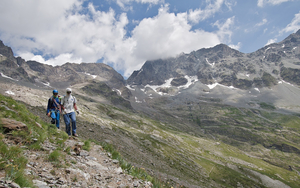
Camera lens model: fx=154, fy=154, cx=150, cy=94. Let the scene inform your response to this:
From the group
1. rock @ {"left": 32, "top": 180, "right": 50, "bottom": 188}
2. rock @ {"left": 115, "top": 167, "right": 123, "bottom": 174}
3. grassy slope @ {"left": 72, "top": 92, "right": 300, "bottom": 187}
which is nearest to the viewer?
rock @ {"left": 32, "top": 180, "right": 50, "bottom": 188}

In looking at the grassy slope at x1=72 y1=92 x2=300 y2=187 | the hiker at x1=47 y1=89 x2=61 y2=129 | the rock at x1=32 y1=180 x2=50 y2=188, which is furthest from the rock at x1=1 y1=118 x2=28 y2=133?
Answer: the grassy slope at x1=72 y1=92 x2=300 y2=187

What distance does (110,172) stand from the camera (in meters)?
10.3

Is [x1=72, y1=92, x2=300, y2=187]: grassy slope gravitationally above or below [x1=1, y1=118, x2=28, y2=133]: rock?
below

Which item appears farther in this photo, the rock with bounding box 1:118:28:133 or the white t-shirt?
the white t-shirt

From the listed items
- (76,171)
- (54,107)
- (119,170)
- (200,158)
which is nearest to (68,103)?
(54,107)

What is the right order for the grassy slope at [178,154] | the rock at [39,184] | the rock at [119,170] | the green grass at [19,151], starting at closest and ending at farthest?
the green grass at [19,151], the rock at [39,184], the rock at [119,170], the grassy slope at [178,154]

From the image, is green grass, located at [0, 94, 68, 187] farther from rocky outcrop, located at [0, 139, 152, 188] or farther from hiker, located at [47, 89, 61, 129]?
hiker, located at [47, 89, 61, 129]

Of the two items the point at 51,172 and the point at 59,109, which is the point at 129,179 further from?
the point at 59,109

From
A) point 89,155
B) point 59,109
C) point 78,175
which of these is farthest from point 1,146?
point 59,109

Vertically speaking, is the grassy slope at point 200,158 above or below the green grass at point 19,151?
below

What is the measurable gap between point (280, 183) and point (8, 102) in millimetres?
128143

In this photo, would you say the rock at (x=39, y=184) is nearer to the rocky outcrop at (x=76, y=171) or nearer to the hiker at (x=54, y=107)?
the rocky outcrop at (x=76, y=171)

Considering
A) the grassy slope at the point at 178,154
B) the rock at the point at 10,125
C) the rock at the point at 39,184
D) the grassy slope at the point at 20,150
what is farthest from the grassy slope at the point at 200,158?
the rock at the point at 39,184

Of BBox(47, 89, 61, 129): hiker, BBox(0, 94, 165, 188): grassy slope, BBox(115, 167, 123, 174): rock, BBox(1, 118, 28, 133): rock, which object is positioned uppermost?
BBox(47, 89, 61, 129): hiker
